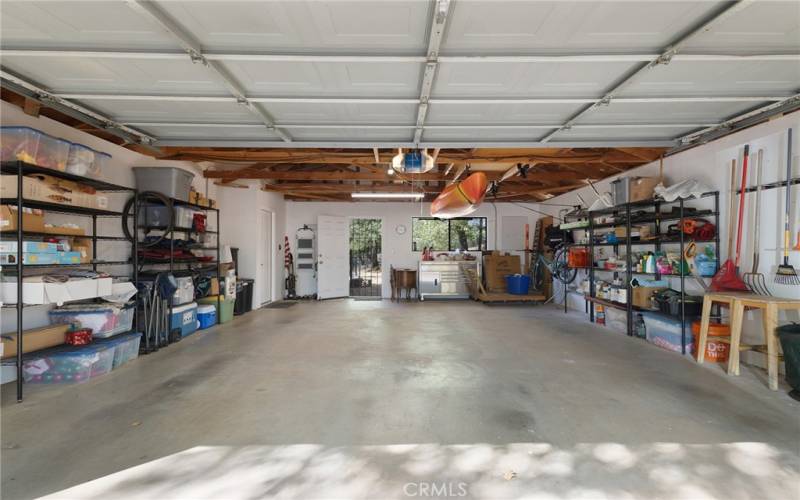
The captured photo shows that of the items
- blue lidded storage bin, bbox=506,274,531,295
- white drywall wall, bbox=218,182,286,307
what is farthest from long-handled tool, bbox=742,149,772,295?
white drywall wall, bbox=218,182,286,307

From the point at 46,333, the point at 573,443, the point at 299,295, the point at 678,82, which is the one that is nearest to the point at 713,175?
the point at 678,82

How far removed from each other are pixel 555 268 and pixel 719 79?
5401mm

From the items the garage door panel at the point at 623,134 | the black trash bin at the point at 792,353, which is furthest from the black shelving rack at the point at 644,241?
→ the black trash bin at the point at 792,353

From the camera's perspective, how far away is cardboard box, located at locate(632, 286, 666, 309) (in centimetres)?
461

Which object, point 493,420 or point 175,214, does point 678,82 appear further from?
point 175,214

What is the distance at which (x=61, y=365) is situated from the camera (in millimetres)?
3127

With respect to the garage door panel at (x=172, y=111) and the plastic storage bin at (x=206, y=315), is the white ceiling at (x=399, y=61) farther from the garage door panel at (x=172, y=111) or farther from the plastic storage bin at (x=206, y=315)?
the plastic storage bin at (x=206, y=315)

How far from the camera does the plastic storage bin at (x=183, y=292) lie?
4629 mm

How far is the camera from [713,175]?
4082mm

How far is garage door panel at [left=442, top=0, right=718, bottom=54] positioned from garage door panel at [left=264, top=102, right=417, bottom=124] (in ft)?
3.12

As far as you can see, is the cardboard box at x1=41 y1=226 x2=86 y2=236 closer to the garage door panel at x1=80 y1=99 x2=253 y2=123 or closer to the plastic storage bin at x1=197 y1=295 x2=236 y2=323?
the garage door panel at x1=80 y1=99 x2=253 y2=123

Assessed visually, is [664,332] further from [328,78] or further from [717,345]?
[328,78]

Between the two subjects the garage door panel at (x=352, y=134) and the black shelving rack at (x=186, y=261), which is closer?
the garage door panel at (x=352, y=134)

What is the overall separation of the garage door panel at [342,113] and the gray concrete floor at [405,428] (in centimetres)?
251
